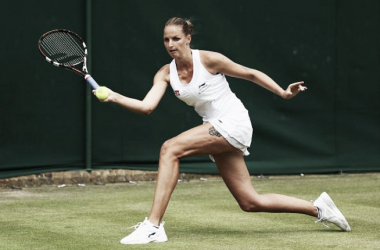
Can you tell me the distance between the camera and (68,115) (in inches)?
353

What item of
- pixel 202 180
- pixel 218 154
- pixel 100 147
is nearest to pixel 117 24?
pixel 100 147

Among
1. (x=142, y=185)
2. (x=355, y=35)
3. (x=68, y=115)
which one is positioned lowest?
(x=142, y=185)

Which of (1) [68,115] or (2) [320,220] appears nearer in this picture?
(2) [320,220]

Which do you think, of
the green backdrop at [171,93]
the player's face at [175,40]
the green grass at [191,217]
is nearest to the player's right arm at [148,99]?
the player's face at [175,40]

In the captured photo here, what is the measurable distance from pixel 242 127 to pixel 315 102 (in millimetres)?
4217

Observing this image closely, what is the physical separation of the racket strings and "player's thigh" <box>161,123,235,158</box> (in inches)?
42.0

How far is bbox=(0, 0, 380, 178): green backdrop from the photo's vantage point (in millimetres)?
8750

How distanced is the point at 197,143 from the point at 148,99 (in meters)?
0.43

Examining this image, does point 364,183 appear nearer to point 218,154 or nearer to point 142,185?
point 142,185

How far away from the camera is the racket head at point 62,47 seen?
6.31m

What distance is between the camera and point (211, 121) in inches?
228

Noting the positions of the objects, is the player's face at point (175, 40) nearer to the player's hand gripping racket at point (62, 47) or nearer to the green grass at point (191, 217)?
the player's hand gripping racket at point (62, 47)

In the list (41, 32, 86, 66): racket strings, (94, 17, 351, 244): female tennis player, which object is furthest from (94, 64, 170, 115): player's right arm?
(41, 32, 86, 66): racket strings

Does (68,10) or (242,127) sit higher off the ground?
(68,10)
